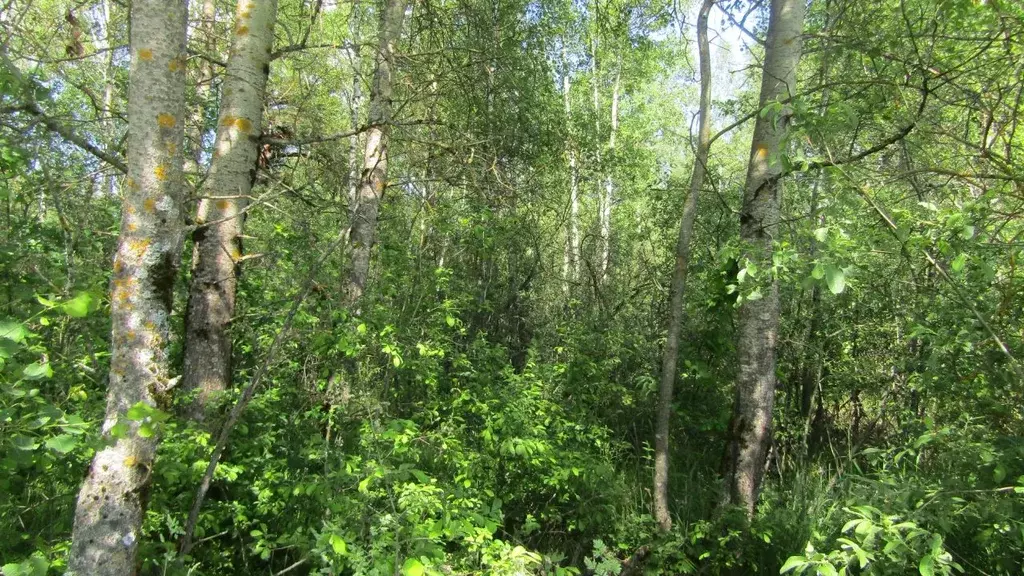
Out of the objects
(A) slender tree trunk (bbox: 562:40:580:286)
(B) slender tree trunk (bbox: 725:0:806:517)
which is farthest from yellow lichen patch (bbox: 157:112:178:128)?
(A) slender tree trunk (bbox: 562:40:580:286)

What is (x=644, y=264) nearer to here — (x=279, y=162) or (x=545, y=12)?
(x=545, y=12)

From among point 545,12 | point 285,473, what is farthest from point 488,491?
point 545,12

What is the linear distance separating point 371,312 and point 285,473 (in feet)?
4.04

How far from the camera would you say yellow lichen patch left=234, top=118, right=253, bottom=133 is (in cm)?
346

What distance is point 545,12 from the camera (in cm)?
830

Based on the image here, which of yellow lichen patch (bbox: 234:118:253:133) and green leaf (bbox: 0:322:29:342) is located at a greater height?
yellow lichen patch (bbox: 234:118:253:133)

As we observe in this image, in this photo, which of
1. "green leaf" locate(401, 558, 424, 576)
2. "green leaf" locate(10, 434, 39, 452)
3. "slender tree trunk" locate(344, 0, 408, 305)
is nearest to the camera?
"green leaf" locate(10, 434, 39, 452)

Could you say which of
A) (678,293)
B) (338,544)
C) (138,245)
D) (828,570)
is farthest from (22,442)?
(678,293)

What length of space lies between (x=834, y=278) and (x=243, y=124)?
3313 mm

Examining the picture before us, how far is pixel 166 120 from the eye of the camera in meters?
2.14

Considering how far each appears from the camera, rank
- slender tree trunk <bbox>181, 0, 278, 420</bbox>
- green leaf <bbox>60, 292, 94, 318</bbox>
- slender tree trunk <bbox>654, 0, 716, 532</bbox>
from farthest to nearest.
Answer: slender tree trunk <bbox>654, 0, 716, 532</bbox>, slender tree trunk <bbox>181, 0, 278, 420</bbox>, green leaf <bbox>60, 292, 94, 318</bbox>

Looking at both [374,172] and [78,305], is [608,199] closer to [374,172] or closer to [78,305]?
[374,172]

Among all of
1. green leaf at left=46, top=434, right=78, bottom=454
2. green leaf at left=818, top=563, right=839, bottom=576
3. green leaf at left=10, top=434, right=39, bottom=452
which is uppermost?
green leaf at left=46, top=434, right=78, bottom=454

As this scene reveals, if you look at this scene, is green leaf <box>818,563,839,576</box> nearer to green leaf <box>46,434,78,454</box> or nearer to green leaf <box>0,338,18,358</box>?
green leaf <box>46,434,78,454</box>
